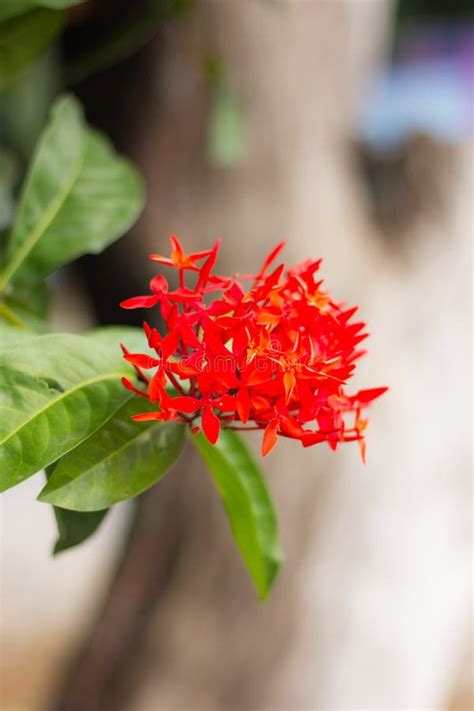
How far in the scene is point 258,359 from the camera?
348 mm

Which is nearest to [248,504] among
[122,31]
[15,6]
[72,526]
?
[72,526]

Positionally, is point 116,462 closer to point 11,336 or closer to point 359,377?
point 11,336

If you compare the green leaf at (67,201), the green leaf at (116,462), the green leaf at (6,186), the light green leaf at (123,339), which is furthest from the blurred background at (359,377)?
the green leaf at (116,462)

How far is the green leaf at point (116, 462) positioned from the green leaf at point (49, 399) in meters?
0.02

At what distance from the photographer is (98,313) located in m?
1.22

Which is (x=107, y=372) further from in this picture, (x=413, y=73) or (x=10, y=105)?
(x=413, y=73)

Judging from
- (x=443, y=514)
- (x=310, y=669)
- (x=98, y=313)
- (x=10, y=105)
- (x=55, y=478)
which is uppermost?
(x=10, y=105)

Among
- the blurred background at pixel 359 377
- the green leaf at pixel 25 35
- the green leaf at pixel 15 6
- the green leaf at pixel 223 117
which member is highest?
the green leaf at pixel 15 6

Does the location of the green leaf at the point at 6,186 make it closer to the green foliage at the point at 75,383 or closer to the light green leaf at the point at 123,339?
the green foliage at the point at 75,383

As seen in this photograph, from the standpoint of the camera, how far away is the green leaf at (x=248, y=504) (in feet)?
1.55

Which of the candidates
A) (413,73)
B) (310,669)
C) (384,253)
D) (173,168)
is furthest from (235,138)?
(413,73)

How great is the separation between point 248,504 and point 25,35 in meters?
0.43

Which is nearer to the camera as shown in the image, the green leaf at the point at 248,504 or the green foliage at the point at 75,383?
the green foliage at the point at 75,383

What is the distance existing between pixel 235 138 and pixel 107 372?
67 cm
